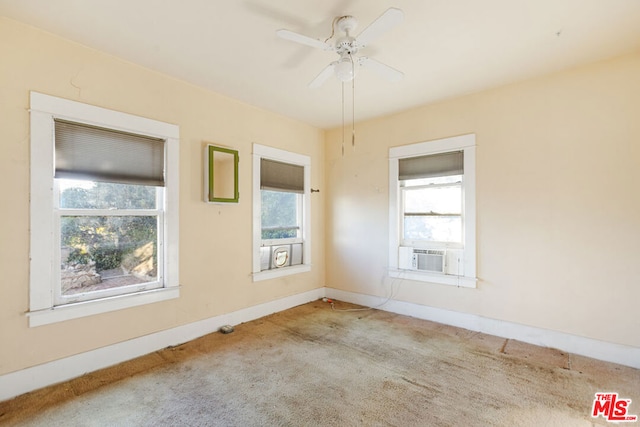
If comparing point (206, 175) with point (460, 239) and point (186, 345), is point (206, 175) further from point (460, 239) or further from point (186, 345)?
point (460, 239)

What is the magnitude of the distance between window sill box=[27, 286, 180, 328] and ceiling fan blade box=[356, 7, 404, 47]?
112 inches

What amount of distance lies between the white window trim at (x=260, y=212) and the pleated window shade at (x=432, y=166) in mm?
1406

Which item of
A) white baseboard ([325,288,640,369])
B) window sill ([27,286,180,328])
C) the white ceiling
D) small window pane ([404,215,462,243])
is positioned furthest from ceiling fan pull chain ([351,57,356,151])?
window sill ([27,286,180,328])

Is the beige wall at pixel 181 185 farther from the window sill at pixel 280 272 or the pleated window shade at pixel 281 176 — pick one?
the pleated window shade at pixel 281 176

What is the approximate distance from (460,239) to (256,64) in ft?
9.80

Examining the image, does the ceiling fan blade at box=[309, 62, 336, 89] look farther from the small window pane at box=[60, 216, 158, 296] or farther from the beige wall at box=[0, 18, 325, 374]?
the small window pane at box=[60, 216, 158, 296]

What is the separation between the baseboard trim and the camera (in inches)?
86.4

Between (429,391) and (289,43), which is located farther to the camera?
(289,43)

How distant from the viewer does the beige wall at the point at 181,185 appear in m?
2.19

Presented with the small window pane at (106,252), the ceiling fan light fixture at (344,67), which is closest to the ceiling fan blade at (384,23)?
the ceiling fan light fixture at (344,67)

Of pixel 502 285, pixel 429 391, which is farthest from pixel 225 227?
pixel 502 285

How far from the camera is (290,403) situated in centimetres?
214

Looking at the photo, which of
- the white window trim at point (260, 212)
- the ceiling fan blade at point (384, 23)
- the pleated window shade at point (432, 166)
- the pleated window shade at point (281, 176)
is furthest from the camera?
the pleated window shade at point (281, 176)

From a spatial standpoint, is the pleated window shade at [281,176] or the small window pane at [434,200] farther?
the pleated window shade at [281,176]
